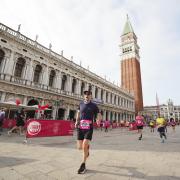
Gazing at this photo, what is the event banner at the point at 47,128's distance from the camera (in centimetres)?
816

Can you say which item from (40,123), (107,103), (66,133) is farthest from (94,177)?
(107,103)

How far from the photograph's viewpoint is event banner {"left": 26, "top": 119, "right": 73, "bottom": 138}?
8.16 metres

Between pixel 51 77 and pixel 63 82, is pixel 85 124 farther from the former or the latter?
pixel 63 82

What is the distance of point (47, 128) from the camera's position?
9.45m

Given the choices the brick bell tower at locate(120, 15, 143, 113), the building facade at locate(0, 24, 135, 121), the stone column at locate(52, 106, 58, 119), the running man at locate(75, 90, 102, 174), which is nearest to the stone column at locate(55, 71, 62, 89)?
the building facade at locate(0, 24, 135, 121)

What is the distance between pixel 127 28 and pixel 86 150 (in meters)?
75.2

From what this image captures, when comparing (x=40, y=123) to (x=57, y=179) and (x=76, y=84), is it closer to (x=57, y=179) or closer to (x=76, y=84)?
(x=57, y=179)

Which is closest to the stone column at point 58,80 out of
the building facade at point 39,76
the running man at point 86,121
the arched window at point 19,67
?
the building facade at point 39,76

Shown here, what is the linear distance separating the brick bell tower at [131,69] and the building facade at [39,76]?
28.6 metres

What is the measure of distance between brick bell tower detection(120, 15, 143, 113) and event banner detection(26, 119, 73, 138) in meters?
49.3

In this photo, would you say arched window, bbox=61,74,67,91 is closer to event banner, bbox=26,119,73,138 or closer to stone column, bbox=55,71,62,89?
stone column, bbox=55,71,62,89

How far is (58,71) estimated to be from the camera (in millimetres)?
25375

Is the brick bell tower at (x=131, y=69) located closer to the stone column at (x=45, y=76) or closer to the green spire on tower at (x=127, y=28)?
the green spire on tower at (x=127, y=28)

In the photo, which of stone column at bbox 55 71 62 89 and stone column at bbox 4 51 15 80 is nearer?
stone column at bbox 4 51 15 80
